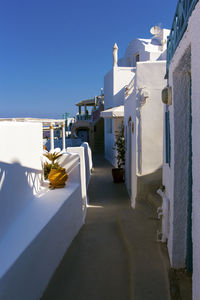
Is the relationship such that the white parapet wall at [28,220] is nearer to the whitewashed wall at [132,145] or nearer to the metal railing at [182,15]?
the metal railing at [182,15]

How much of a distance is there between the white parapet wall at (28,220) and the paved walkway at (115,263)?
28 cm

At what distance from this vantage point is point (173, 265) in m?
4.37

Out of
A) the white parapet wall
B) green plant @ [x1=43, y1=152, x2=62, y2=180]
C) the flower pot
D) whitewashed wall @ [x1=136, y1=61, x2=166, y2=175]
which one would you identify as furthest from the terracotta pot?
the flower pot

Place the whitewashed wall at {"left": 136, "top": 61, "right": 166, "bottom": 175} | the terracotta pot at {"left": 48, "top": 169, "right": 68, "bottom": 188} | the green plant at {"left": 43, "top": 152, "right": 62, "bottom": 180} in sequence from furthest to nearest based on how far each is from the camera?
the whitewashed wall at {"left": 136, "top": 61, "right": 166, "bottom": 175} < the green plant at {"left": 43, "top": 152, "right": 62, "bottom": 180} < the terracotta pot at {"left": 48, "top": 169, "right": 68, "bottom": 188}

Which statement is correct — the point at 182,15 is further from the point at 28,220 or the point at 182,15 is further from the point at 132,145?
the point at 132,145

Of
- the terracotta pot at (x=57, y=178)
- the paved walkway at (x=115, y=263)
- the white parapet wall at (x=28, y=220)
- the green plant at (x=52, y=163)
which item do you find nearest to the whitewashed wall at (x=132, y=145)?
the paved walkway at (x=115, y=263)

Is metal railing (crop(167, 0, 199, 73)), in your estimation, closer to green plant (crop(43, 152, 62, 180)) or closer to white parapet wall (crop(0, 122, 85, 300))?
white parapet wall (crop(0, 122, 85, 300))

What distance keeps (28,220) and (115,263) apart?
1937 mm

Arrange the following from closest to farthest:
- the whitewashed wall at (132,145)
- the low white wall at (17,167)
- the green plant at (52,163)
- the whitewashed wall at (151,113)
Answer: the low white wall at (17,167), the green plant at (52,163), the whitewashed wall at (151,113), the whitewashed wall at (132,145)

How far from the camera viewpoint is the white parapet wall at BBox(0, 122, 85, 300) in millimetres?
3342

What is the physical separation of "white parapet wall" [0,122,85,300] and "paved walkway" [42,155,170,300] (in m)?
0.28

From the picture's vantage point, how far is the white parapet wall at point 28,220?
3.34 meters

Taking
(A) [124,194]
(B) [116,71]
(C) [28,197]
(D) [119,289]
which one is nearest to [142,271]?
(D) [119,289]

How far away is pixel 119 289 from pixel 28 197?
7.80ft
